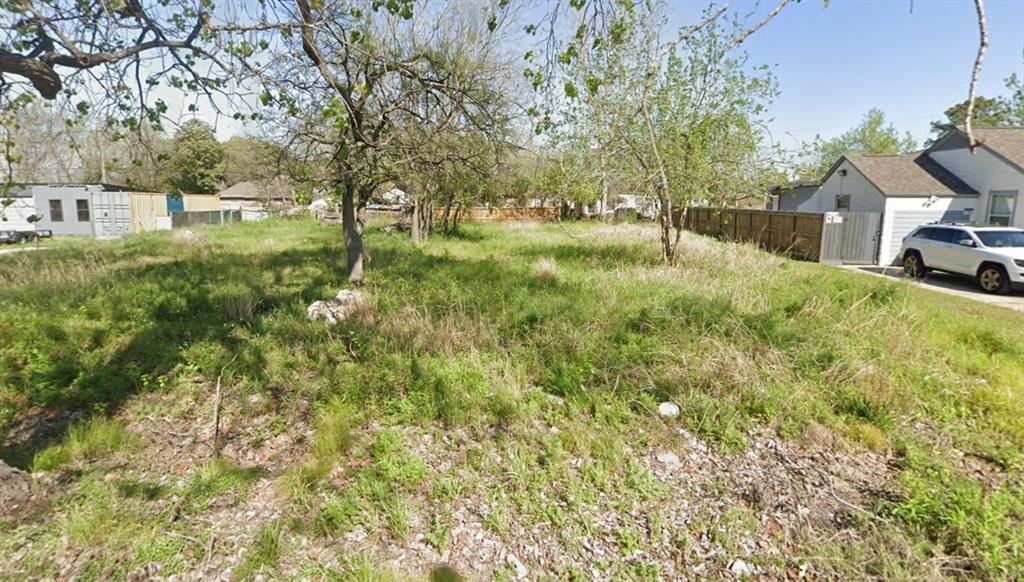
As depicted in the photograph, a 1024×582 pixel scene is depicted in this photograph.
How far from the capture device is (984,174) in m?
15.4

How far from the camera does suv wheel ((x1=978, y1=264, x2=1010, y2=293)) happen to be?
9844 mm

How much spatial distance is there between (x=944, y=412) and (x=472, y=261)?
29.6 ft

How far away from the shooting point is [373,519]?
2709mm

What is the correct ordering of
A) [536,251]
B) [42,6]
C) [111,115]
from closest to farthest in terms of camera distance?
[42,6] < [111,115] < [536,251]

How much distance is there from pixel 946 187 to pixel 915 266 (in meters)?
6.73

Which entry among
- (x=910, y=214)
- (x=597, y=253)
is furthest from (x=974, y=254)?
(x=597, y=253)

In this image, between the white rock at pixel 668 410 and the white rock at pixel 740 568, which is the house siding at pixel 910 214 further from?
the white rock at pixel 740 568

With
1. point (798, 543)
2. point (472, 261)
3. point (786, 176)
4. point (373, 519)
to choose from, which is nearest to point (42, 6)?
point (373, 519)

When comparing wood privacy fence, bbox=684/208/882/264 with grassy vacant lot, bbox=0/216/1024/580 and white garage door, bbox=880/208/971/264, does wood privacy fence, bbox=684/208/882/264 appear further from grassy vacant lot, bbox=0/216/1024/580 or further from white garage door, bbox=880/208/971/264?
grassy vacant lot, bbox=0/216/1024/580

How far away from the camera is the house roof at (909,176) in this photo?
615 inches

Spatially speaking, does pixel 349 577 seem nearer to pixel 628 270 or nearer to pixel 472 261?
pixel 628 270

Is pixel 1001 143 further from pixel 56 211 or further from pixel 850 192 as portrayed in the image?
pixel 56 211

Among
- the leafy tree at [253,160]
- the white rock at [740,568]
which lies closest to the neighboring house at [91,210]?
the leafy tree at [253,160]

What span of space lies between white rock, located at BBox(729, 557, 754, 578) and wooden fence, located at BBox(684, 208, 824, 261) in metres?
11.3
